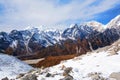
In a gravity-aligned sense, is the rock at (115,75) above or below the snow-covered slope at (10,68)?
below

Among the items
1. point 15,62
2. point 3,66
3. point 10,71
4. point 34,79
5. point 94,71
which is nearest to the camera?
point 34,79

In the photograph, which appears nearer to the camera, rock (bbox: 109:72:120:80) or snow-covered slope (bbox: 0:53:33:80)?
rock (bbox: 109:72:120:80)

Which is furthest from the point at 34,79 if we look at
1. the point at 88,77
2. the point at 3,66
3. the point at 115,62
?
the point at 3,66

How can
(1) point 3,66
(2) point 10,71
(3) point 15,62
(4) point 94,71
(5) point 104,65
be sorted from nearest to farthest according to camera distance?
1. (4) point 94,71
2. (5) point 104,65
3. (2) point 10,71
4. (1) point 3,66
5. (3) point 15,62

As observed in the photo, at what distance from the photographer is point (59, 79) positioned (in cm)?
2169

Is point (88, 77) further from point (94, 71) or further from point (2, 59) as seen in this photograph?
point (2, 59)

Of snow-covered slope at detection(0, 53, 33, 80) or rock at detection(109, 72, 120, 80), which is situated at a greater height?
snow-covered slope at detection(0, 53, 33, 80)

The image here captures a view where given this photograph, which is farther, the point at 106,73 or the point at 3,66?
the point at 3,66

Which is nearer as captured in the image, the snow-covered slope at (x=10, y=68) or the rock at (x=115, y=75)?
the rock at (x=115, y=75)

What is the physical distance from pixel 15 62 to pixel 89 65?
13.7 metres

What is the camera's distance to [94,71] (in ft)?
77.2

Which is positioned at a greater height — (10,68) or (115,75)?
(10,68)

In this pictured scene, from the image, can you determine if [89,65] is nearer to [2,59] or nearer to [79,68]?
[79,68]

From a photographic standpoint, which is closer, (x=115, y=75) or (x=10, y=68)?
(x=115, y=75)
